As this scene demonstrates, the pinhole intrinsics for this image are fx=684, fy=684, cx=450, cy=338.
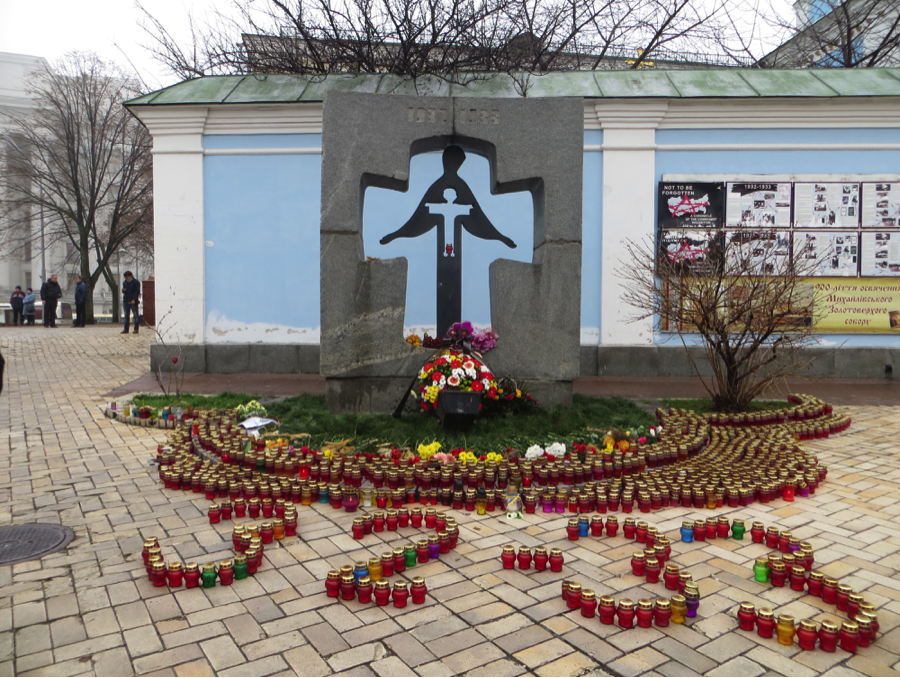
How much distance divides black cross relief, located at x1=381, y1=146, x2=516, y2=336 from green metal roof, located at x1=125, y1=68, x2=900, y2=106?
301cm

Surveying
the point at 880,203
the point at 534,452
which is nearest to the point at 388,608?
the point at 534,452

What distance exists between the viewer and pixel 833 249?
32.8ft

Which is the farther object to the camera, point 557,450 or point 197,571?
point 557,450

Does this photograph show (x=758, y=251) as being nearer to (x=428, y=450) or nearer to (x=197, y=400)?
(x=428, y=450)

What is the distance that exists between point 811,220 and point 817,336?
170 cm

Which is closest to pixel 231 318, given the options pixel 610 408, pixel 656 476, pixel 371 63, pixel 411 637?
pixel 371 63

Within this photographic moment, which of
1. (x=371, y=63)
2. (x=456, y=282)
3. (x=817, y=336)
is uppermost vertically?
(x=371, y=63)

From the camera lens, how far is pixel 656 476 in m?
4.95

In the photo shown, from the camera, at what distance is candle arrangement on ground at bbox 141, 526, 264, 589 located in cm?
321

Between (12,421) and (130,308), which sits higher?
(130,308)

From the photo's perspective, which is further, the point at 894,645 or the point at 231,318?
the point at 231,318

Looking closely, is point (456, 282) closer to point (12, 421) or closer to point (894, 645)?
point (12, 421)

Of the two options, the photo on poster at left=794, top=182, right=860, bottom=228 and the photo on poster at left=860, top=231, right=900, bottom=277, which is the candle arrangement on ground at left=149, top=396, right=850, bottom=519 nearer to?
the photo on poster at left=794, top=182, right=860, bottom=228

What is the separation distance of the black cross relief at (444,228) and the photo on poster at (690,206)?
11.0 feet
